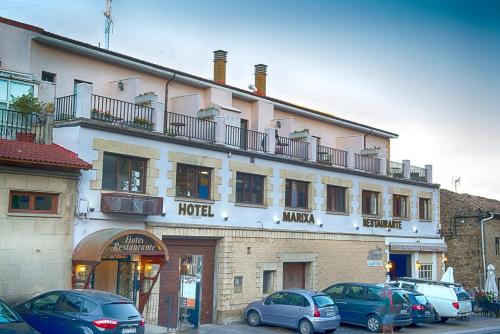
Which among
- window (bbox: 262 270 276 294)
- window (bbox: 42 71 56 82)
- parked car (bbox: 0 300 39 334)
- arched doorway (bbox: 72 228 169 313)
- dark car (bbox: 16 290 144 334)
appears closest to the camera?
parked car (bbox: 0 300 39 334)

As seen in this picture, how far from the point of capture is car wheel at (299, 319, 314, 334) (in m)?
21.3

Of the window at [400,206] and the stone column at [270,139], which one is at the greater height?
the stone column at [270,139]

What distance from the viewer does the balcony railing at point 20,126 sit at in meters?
18.8

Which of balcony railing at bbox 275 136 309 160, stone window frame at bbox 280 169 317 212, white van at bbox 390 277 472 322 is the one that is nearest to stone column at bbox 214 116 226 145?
stone window frame at bbox 280 169 317 212

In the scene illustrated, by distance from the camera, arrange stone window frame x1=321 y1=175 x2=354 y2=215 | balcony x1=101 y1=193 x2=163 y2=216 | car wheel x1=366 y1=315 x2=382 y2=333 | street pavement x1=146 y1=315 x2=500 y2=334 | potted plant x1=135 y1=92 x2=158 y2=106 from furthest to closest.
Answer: stone window frame x1=321 y1=175 x2=354 y2=215 < car wheel x1=366 y1=315 x2=382 y2=333 < potted plant x1=135 y1=92 x2=158 y2=106 < street pavement x1=146 y1=315 x2=500 y2=334 < balcony x1=101 y1=193 x2=163 y2=216

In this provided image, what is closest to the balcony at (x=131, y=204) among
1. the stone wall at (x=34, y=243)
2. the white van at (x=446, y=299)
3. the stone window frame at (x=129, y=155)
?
the stone window frame at (x=129, y=155)

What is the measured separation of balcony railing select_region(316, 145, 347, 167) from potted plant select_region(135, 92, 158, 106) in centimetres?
1067

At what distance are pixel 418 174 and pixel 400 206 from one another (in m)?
3.11

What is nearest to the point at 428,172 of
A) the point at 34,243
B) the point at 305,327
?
the point at 305,327

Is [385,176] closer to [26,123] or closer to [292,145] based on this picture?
[292,145]

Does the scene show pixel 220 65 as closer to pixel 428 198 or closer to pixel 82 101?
pixel 82 101

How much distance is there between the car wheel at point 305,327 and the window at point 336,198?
355 inches

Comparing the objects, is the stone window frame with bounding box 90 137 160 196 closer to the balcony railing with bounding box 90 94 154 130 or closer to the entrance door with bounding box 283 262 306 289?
the balcony railing with bounding box 90 94 154 130

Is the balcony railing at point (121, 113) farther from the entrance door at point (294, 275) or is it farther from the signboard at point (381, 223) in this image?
the signboard at point (381, 223)
